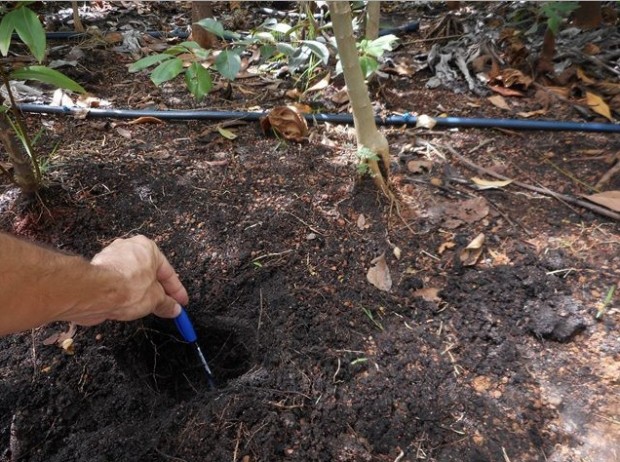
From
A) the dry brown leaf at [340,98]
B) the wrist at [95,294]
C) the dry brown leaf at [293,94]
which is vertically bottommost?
the dry brown leaf at [340,98]

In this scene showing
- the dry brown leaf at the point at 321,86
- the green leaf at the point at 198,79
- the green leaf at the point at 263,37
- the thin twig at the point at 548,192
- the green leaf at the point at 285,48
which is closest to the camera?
the thin twig at the point at 548,192

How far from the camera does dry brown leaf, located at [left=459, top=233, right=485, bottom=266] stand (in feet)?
4.08

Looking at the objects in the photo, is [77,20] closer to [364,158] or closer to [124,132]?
[124,132]

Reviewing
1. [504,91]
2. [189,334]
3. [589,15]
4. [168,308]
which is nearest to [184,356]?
[189,334]

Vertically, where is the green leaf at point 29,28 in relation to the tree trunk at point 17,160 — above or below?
above

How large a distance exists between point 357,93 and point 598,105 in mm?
1050

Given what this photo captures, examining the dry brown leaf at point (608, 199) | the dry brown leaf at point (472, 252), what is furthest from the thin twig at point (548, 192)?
the dry brown leaf at point (472, 252)

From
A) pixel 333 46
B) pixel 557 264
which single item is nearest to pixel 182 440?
pixel 557 264

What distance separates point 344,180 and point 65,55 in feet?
5.71

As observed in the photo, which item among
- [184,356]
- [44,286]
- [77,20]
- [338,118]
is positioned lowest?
[184,356]

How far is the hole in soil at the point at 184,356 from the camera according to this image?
1.23 meters

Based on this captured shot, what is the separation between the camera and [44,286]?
2.77ft

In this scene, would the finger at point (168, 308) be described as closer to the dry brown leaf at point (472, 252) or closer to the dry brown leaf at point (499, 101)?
the dry brown leaf at point (472, 252)

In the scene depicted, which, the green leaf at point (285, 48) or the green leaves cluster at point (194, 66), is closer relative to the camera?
the green leaves cluster at point (194, 66)
